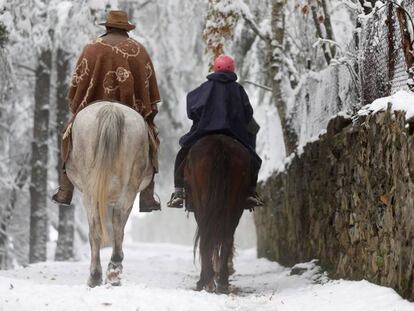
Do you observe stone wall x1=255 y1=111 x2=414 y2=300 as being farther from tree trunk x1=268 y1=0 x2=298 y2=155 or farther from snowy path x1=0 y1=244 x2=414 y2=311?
tree trunk x1=268 y1=0 x2=298 y2=155

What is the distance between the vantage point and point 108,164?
6820 millimetres

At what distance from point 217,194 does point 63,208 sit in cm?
966

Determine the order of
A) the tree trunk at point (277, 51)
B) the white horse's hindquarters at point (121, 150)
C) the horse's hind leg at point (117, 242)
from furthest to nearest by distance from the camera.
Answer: the tree trunk at point (277, 51), the horse's hind leg at point (117, 242), the white horse's hindquarters at point (121, 150)

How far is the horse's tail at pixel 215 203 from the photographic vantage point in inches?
280

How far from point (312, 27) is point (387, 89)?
22.6 ft

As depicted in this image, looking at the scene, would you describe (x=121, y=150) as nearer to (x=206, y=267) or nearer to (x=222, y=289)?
(x=206, y=267)

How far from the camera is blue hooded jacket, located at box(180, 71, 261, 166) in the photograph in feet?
24.7

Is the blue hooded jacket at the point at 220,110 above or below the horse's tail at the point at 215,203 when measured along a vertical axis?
above

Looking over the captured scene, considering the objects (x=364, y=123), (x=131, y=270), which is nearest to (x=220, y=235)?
(x=364, y=123)

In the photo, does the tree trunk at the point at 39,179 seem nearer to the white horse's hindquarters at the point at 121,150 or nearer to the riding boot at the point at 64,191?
the riding boot at the point at 64,191

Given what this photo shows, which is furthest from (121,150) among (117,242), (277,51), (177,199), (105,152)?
(277,51)

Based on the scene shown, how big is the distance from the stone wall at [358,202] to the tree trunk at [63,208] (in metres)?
6.79

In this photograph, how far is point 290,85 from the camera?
38.5 ft

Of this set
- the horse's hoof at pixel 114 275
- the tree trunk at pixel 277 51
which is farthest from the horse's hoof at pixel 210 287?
the tree trunk at pixel 277 51
